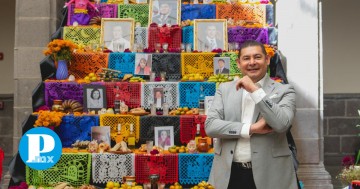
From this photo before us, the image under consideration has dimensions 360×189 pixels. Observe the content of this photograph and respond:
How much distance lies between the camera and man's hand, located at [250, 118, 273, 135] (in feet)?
11.3

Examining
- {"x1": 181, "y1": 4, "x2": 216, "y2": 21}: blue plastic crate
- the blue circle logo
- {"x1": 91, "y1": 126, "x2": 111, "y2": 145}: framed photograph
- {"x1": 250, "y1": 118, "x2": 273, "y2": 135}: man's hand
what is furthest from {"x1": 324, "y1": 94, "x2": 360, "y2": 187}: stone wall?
{"x1": 250, "y1": 118, "x2": 273, "y2": 135}: man's hand

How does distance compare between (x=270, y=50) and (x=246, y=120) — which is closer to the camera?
(x=246, y=120)

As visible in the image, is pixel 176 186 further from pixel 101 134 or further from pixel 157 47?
pixel 157 47

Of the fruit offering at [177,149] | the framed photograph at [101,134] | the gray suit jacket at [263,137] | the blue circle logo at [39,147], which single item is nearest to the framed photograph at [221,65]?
the fruit offering at [177,149]

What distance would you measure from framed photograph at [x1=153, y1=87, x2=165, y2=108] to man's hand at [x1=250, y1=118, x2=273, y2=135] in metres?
4.63

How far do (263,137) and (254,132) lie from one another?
0.08m

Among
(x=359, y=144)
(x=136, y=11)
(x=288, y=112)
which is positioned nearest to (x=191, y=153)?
(x=136, y=11)

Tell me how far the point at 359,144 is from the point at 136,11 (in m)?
5.42

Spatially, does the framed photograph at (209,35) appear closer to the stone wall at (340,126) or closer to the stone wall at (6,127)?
the stone wall at (340,126)

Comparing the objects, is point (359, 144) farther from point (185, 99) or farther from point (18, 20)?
point (18, 20)

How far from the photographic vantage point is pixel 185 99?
8.09 m

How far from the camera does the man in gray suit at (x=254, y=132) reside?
3424 mm

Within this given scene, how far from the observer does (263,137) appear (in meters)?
3.50

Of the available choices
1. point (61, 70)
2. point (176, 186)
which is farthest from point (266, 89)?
point (61, 70)
